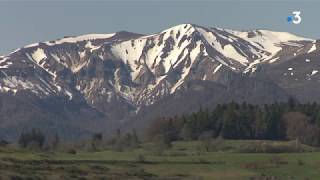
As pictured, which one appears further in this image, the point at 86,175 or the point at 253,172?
the point at 253,172

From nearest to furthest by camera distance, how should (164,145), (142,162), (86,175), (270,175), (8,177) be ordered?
1. (8,177)
2. (86,175)
3. (270,175)
4. (142,162)
5. (164,145)

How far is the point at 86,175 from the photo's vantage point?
4921 inches

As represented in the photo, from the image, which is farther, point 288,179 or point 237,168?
point 237,168

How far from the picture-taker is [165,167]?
5600 inches

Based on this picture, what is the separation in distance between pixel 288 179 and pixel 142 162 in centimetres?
2853

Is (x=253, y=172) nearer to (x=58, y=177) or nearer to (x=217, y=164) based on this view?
(x=217, y=164)

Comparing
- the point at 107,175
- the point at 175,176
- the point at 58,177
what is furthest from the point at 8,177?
the point at 175,176

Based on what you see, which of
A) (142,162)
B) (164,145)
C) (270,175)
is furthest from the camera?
(164,145)

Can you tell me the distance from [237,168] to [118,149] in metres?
59.2

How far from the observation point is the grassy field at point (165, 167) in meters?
125

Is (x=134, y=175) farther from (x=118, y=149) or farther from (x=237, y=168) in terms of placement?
(x=118, y=149)

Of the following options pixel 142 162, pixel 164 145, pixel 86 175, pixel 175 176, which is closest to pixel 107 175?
pixel 86 175

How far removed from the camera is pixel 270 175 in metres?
136

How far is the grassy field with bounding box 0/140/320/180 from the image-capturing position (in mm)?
125312
